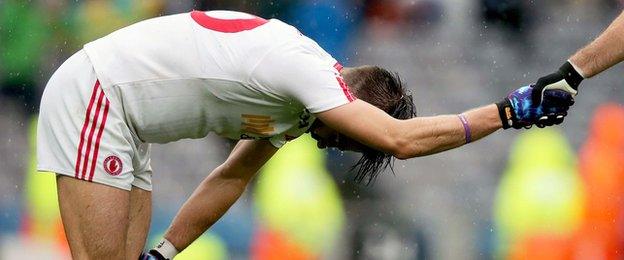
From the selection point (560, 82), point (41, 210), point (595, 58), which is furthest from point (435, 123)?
point (41, 210)

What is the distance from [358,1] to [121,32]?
6.44 feet

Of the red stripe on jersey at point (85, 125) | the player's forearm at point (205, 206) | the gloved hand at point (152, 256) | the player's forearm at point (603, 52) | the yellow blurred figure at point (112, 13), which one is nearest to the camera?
the player's forearm at point (603, 52)

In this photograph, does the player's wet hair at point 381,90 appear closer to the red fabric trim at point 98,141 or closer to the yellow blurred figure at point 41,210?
the red fabric trim at point 98,141

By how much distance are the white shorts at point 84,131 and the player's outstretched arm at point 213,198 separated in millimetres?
627

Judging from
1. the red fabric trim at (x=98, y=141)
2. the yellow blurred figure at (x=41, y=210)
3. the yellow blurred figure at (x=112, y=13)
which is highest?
the red fabric trim at (x=98, y=141)

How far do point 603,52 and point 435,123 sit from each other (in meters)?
0.62

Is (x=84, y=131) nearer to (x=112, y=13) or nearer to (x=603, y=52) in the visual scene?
(x=603, y=52)

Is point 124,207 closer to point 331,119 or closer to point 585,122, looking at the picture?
point 331,119

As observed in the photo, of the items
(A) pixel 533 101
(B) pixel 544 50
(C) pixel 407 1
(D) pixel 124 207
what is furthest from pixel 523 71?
(D) pixel 124 207

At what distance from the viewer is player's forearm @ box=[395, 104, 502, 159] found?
420cm

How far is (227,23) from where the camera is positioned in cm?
440

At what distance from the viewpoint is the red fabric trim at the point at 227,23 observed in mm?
4359

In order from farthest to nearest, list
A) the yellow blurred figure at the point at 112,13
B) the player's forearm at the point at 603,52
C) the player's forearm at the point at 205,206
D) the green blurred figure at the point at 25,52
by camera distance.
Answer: the green blurred figure at the point at 25,52 → the yellow blurred figure at the point at 112,13 → the player's forearm at the point at 205,206 → the player's forearm at the point at 603,52

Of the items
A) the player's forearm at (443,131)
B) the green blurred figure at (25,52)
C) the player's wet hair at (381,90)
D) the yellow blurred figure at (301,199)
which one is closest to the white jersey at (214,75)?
the player's wet hair at (381,90)
